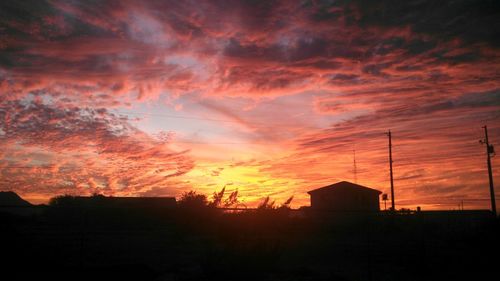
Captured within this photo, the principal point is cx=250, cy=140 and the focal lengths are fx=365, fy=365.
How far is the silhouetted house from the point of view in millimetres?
45125

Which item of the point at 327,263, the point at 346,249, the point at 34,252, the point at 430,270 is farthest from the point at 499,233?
the point at 34,252

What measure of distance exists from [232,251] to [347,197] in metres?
35.6

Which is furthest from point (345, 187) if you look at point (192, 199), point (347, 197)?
point (192, 199)

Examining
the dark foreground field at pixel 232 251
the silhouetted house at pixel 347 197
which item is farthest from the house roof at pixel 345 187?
the dark foreground field at pixel 232 251

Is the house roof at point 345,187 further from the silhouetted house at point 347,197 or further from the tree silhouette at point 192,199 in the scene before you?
the tree silhouette at point 192,199

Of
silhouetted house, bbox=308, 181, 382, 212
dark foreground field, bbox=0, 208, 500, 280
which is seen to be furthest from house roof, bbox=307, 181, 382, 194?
dark foreground field, bbox=0, 208, 500, 280

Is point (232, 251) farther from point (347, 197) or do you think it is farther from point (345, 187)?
point (345, 187)

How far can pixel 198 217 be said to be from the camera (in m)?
22.2

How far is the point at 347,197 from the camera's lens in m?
45.3

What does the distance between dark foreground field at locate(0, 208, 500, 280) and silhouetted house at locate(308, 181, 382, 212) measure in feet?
48.3

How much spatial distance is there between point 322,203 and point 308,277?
35.5 metres

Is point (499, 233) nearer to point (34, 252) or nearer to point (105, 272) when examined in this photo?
point (105, 272)

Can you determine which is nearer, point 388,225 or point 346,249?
point 346,249

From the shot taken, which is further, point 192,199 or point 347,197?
point 347,197
